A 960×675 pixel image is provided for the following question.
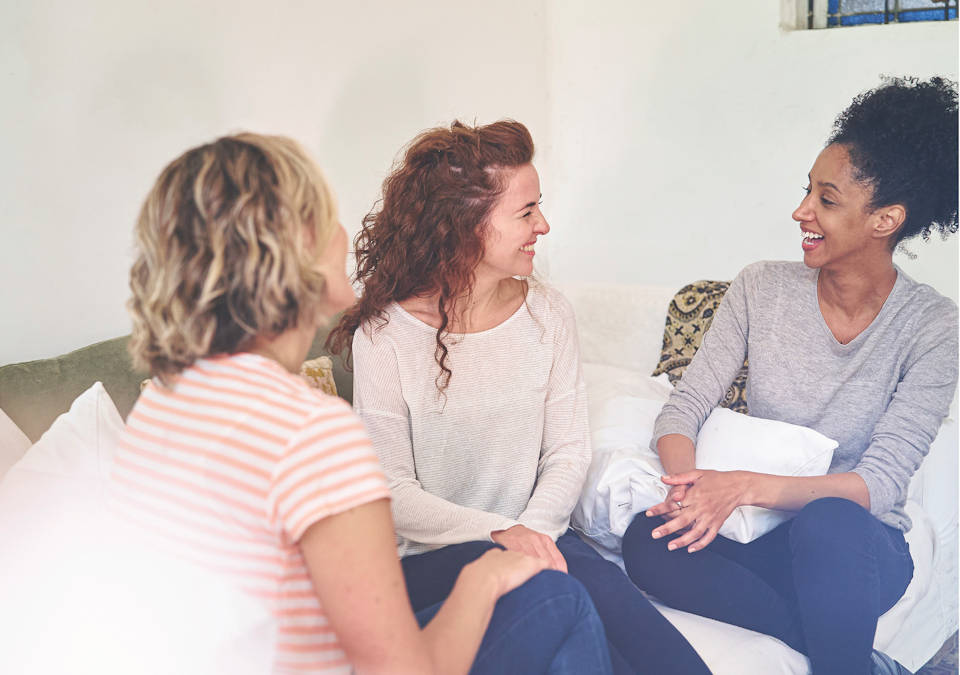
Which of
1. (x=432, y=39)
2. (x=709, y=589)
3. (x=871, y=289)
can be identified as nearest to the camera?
(x=709, y=589)

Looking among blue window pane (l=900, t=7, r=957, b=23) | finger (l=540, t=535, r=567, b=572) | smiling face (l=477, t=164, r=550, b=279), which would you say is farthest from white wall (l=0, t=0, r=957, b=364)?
finger (l=540, t=535, r=567, b=572)

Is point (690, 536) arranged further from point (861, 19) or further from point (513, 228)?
point (861, 19)

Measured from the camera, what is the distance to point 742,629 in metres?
1.46

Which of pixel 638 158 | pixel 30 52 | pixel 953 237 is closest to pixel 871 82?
pixel 953 237

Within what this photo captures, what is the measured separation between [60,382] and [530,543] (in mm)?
865

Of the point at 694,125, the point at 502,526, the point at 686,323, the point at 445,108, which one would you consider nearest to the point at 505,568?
the point at 502,526

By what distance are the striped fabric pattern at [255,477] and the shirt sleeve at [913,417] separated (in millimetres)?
1016

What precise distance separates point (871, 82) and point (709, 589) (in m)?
1.63

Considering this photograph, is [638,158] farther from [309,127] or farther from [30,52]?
[30,52]

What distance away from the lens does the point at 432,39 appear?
2.64 meters

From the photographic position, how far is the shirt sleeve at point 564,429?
1.57m

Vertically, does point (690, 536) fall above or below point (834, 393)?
below

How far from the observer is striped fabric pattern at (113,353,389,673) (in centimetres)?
78

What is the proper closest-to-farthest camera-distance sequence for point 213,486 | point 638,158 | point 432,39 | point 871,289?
point 213,486 < point 871,289 < point 432,39 < point 638,158
